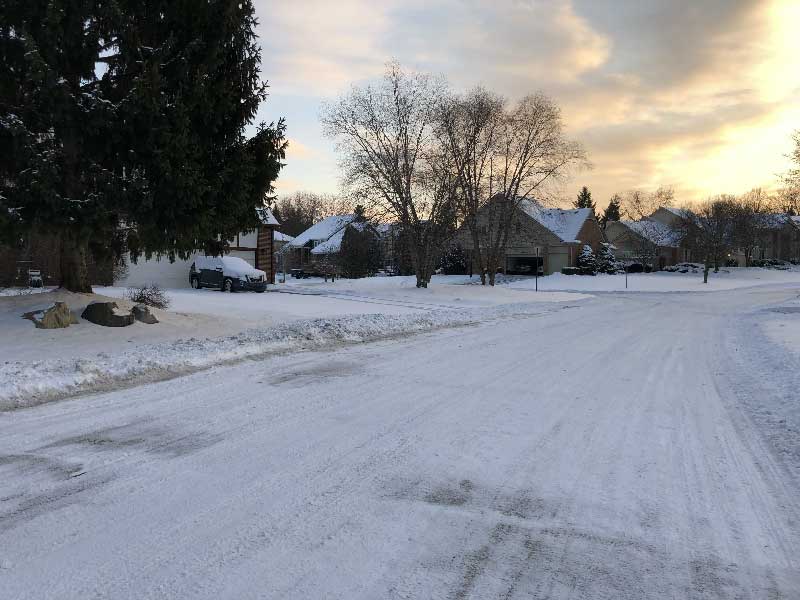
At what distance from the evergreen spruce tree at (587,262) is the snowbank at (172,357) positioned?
40.8 metres

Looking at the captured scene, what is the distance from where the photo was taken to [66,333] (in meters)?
10.7

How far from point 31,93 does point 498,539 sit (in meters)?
12.0

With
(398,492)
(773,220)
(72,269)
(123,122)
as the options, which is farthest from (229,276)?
(773,220)

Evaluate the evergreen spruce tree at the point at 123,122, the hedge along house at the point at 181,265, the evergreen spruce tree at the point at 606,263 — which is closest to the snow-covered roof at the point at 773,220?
the evergreen spruce tree at the point at 606,263

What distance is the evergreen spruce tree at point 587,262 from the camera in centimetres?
5281

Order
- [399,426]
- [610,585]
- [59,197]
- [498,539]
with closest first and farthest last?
[610,585]
[498,539]
[399,426]
[59,197]

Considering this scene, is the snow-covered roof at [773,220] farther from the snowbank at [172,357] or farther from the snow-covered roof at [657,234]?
the snowbank at [172,357]

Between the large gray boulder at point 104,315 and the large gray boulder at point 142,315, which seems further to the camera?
the large gray boulder at point 142,315

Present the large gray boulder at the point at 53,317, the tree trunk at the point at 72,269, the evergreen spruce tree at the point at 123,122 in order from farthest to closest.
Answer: the tree trunk at the point at 72,269, the large gray boulder at the point at 53,317, the evergreen spruce tree at the point at 123,122

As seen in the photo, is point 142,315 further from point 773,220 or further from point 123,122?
point 773,220

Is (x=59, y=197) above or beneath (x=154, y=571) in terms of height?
above

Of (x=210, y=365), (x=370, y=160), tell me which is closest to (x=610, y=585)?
(x=210, y=365)

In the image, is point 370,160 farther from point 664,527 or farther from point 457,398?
point 664,527

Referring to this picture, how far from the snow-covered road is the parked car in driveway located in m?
20.8
